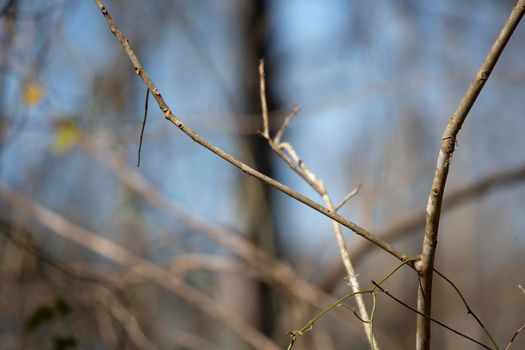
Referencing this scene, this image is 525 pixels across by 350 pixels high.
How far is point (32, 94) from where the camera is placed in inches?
87.3

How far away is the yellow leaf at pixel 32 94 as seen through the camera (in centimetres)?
221

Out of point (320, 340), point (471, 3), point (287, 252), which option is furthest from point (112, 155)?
point (471, 3)

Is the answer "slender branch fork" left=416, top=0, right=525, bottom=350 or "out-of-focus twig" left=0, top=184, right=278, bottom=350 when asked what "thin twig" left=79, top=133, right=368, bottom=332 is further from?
"slender branch fork" left=416, top=0, right=525, bottom=350

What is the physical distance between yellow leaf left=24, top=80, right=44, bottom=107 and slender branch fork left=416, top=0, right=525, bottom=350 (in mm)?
1841

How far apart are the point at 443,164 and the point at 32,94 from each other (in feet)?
6.17

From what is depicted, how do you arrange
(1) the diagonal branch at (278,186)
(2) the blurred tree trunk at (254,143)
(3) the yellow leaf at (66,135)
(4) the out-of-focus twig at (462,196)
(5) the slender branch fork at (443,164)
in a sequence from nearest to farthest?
(5) the slender branch fork at (443,164) < (1) the diagonal branch at (278,186) < (4) the out-of-focus twig at (462,196) < (3) the yellow leaf at (66,135) < (2) the blurred tree trunk at (254,143)

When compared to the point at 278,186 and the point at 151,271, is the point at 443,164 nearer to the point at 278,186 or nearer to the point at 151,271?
the point at 278,186

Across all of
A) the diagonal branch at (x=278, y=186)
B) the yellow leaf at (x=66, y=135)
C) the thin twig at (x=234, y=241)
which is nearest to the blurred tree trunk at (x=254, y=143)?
the thin twig at (x=234, y=241)

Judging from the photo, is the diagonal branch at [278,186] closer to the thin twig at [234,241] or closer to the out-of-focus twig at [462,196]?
the out-of-focus twig at [462,196]

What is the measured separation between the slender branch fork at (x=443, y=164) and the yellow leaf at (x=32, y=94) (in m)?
1.84

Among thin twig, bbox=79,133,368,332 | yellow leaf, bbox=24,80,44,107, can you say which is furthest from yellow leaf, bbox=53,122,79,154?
yellow leaf, bbox=24,80,44,107

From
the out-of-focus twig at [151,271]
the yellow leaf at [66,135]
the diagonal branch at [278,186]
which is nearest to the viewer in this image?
the diagonal branch at [278,186]

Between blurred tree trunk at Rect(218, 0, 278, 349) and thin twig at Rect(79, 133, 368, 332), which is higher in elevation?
blurred tree trunk at Rect(218, 0, 278, 349)

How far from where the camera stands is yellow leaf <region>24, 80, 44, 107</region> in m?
2.21
